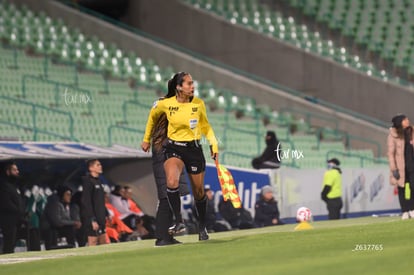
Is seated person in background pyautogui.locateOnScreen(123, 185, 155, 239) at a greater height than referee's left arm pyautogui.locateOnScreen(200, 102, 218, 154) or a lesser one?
lesser

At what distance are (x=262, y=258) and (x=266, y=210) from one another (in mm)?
13120

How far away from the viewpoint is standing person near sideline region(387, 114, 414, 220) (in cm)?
2294

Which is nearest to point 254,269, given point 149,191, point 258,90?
point 149,191

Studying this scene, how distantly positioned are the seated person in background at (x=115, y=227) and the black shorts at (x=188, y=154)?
7975 mm

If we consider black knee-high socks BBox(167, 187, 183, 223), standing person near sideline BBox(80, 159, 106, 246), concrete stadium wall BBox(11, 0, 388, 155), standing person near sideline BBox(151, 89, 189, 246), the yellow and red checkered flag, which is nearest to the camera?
black knee-high socks BBox(167, 187, 183, 223)

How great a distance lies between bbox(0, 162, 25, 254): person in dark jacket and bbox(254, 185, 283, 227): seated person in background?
6.32 m

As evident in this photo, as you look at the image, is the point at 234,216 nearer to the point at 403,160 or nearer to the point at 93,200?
the point at 403,160

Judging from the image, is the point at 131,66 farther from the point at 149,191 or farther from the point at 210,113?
the point at 149,191

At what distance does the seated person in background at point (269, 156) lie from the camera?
28.5 meters

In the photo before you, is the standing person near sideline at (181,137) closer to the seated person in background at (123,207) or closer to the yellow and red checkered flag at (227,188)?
the yellow and red checkered flag at (227,188)

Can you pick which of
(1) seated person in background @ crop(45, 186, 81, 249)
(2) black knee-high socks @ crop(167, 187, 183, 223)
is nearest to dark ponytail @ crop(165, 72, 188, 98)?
(2) black knee-high socks @ crop(167, 187, 183, 223)

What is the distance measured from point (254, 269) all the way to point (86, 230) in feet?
33.9

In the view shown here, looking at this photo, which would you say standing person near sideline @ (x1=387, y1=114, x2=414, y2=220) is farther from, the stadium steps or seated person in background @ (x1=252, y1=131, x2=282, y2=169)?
the stadium steps

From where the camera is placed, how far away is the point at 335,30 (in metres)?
40.7
